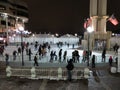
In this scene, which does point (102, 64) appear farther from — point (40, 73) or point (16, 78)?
point (16, 78)

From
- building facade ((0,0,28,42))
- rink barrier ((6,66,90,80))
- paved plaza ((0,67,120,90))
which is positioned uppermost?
building facade ((0,0,28,42))

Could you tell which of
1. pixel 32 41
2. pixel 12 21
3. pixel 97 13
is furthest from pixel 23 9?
pixel 97 13

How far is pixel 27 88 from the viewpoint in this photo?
17219mm

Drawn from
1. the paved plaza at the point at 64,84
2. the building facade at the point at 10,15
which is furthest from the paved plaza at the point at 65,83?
the building facade at the point at 10,15

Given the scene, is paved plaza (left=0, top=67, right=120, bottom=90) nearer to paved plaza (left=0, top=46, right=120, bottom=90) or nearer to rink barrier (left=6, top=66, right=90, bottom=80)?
paved plaza (left=0, top=46, right=120, bottom=90)

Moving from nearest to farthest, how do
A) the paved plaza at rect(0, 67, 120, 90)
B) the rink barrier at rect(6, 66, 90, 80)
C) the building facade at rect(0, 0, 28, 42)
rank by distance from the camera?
the paved plaza at rect(0, 67, 120, 90), the rink barrier at rect(6, 66, 90, 80), the building facade at rect(0, 0, 28, 42)

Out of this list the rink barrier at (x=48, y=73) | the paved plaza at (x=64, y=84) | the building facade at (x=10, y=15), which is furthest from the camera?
the building facade at (x=10, y=15)

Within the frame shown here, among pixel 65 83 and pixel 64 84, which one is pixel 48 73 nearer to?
pixel 65 83

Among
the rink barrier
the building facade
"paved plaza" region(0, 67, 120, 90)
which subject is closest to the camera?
"paved plaza" region(0, 67, 120, 90)

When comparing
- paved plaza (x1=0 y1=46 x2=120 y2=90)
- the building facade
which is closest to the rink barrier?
paved plaza (x1=0 y1=46 x2=120 y2=90)

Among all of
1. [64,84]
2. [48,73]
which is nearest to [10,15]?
[48,73]

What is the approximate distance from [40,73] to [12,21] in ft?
285

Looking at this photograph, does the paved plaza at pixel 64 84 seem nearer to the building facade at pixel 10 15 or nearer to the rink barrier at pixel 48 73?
the rink barrier at pixel 48 73

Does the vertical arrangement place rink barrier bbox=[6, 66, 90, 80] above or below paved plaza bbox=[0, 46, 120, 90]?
above
